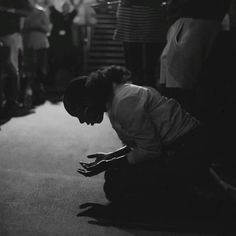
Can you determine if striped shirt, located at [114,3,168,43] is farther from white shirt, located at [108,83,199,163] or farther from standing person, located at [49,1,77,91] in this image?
standing person, located at [49,1,77,91]

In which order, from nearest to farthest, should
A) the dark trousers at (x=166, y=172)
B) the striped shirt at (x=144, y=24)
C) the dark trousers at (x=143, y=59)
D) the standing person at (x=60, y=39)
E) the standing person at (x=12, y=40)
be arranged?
the dark trousers at (x=166, y=172) → the striped shirt at (x=144, y=24) → the dark trousers at (x=143, y=59) → the standing person at (x=12, y=40) → the standing person at (x=60, y=39)

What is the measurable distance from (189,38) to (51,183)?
1.23 meters

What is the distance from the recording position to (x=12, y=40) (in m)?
5.28

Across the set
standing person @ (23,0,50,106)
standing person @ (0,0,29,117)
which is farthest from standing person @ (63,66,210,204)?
standing person @ (23,0,50,106)

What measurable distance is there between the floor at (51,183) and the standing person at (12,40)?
1.95ft

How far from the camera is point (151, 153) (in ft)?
7.20

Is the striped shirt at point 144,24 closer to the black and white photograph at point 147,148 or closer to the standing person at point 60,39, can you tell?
the black and white photograph at point 147,148

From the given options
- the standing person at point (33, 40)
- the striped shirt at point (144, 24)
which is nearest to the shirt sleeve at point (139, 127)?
the striped shirt at point (144, 24)

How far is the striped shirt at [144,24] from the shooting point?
10.8 feet

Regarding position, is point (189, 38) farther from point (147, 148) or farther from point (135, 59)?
point (135, 59)

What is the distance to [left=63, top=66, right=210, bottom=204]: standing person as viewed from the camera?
7.15 feet

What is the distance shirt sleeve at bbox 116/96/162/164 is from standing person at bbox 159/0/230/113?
61 cm

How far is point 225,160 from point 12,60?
3.03 metres

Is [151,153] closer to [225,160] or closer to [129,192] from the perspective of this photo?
[129,192]
